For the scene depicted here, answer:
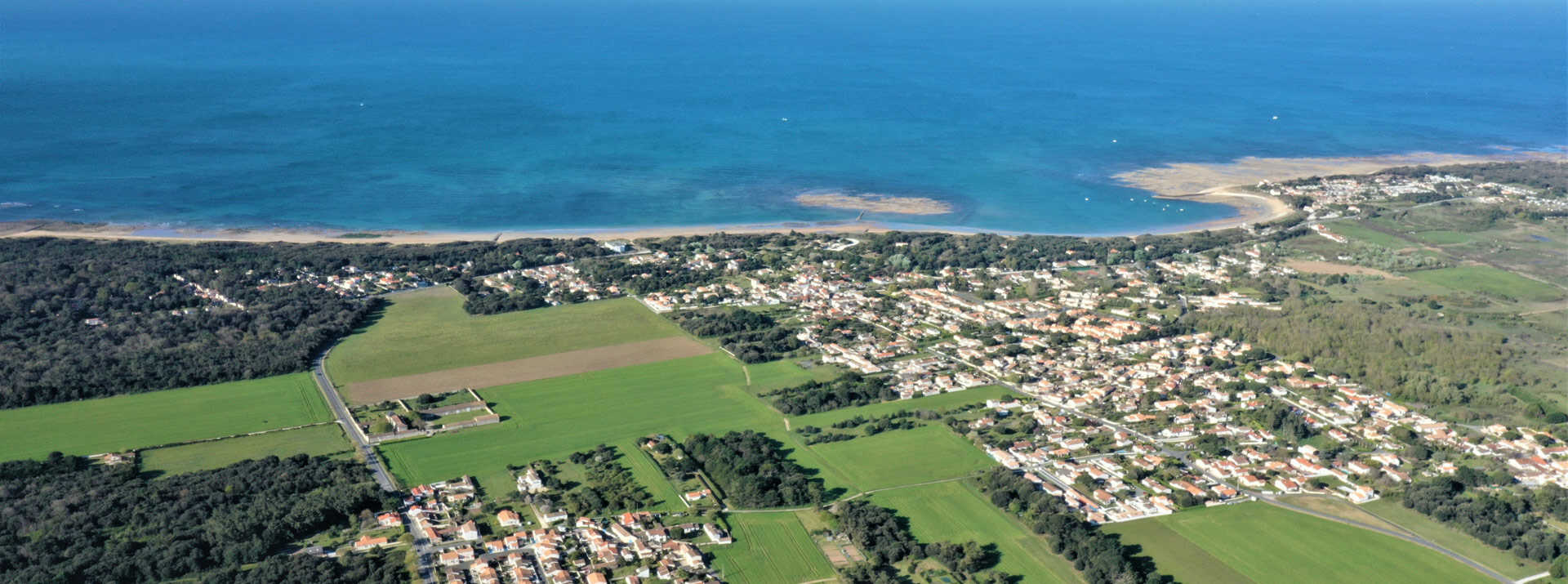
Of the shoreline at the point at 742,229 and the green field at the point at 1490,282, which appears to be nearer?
the green field at the point at 1490,282

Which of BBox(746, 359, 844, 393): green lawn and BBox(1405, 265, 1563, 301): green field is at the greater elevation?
BBox(1405, 265, 1563, 301): green field

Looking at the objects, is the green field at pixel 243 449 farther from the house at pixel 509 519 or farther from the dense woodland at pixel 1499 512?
the dense woodland at pixel 1499 512

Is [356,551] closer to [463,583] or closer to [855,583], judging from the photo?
[463,583]

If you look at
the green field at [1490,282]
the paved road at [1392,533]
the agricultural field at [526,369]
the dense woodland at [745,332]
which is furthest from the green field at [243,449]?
the green field at [1490,282]

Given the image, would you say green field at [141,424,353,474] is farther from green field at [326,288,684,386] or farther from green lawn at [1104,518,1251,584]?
green lawn at [1104,518,1251,584]

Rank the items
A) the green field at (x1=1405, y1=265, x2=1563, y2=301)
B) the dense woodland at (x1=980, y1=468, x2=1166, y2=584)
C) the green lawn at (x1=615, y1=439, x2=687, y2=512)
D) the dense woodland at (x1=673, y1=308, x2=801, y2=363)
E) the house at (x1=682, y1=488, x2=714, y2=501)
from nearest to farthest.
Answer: the dense woodland at (x1=980, y1=468, x2=1166, y2=584), the green lawn at (x1=615, y1=439, x2=687, y2=512), the house at (x1=682, y1=488, x2=714, y2=501), the dense woodland at (x1=673, y1=308, x2=801, y2=363), the green field at (x1=1405, y1=265, x2=1563, y2=301)

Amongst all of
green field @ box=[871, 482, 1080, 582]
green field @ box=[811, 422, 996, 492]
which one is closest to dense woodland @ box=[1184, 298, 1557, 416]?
green field @ box=[811, 422, 996, 492]

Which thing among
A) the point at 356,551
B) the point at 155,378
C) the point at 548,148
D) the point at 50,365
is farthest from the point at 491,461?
the point at 548,148
